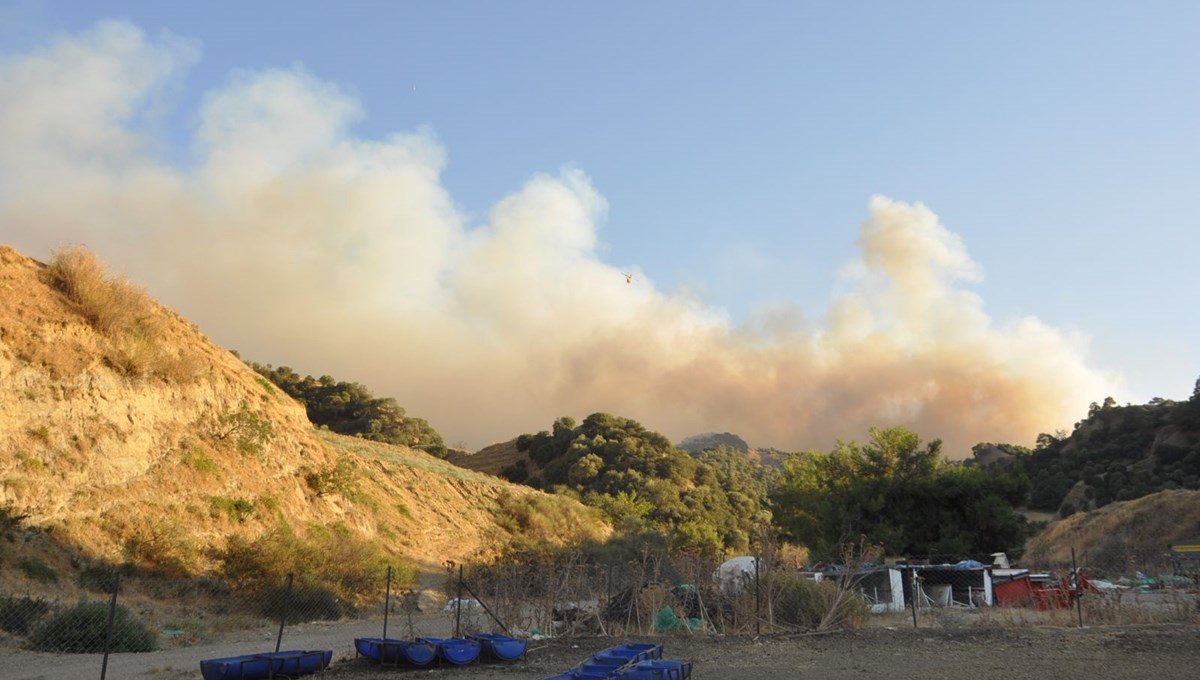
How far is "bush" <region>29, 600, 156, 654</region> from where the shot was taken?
17078 millimetres

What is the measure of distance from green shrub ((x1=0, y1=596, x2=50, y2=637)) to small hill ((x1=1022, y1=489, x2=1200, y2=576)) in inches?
1920

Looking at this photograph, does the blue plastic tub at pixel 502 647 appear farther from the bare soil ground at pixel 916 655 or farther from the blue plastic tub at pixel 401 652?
the blue plastic tub at pixel 401 652

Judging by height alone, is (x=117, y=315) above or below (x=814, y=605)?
above

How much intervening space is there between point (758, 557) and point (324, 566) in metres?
16.9

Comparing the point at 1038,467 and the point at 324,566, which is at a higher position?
the point at 1038,467

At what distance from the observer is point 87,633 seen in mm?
17562

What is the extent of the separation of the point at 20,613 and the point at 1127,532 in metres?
59.7

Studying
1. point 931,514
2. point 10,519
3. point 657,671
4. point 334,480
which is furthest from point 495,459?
point 657,671

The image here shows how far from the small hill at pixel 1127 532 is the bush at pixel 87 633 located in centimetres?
4695

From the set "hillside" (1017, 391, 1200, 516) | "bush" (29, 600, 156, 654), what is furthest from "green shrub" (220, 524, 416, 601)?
"hillside" (1017, 391, 1200, 516)

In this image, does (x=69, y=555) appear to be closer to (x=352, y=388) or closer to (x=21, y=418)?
(x=21, y=418)

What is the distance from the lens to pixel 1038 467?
87875mm

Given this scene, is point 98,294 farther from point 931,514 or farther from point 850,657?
point 931,514

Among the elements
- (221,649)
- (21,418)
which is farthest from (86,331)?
(221,649)
